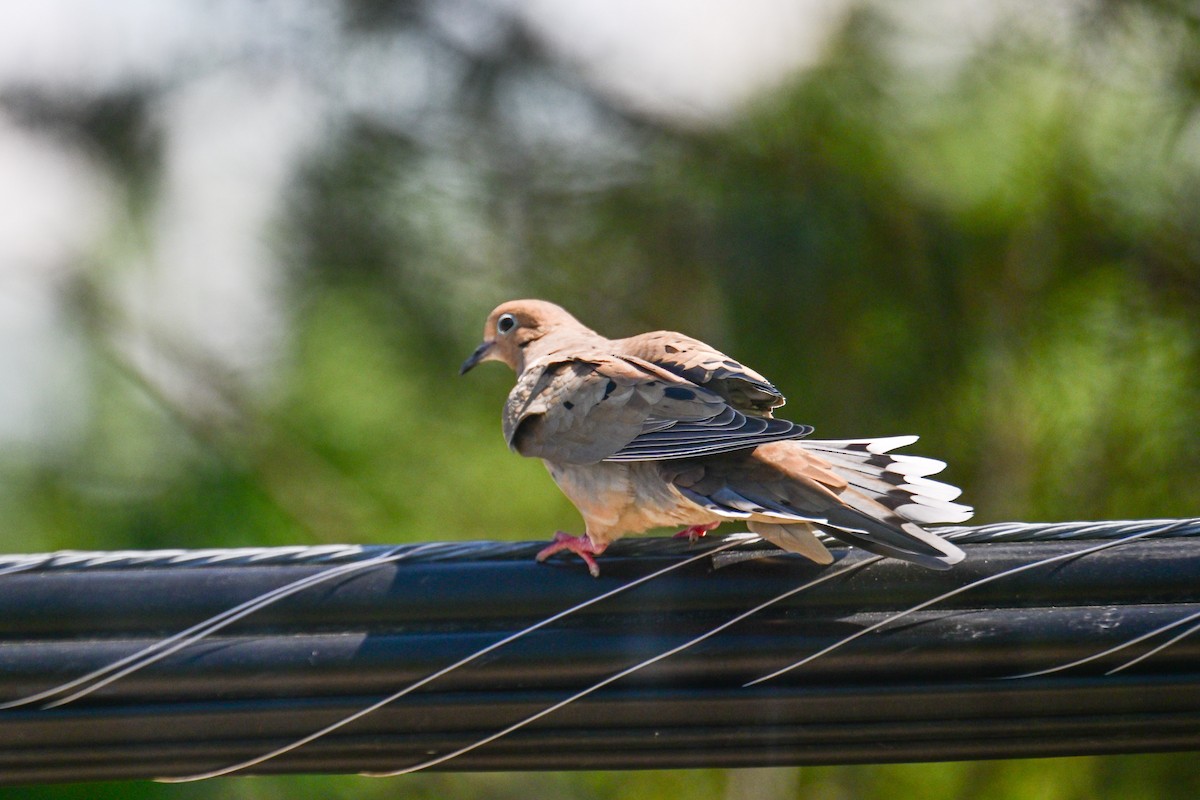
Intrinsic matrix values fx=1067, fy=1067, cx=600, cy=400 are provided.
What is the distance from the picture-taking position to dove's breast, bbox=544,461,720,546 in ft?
8.22

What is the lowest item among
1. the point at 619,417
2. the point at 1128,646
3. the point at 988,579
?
the point at 1128,646

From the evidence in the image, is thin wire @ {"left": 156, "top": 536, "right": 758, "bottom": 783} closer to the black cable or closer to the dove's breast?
the black cable

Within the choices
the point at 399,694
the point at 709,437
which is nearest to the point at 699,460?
the point at 709,437

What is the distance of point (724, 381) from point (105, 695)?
1420 millimetres

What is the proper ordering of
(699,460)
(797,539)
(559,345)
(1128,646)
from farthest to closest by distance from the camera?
(559,345) < (699,460) < (797,539) < (1128,646)

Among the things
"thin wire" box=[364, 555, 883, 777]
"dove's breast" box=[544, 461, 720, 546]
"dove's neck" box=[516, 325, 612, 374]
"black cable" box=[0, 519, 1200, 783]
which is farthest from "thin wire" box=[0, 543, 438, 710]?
"dove's neck" box=[516, 325, 612, 374]

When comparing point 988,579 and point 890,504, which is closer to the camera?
point 988,579

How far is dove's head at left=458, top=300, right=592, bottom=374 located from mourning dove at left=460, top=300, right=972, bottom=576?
0.62 metres

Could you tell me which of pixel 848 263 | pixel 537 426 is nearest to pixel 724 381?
pixel 537 426

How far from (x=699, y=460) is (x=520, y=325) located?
1349 mm

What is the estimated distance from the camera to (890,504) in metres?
2.08

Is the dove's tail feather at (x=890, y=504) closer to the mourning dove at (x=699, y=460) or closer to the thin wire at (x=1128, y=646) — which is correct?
the mourning dove at (x=699, y=460)

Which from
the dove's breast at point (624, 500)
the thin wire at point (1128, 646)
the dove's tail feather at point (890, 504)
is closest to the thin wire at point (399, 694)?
the dove's tail feather at point (890, 504)

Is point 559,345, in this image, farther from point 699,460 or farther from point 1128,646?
point 1128,646
